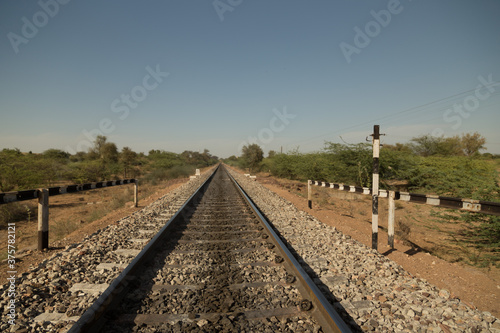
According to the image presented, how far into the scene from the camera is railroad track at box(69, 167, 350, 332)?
7.38 ft

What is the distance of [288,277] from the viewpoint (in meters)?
3.11

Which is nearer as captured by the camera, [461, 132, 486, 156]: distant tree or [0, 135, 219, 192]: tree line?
[0, 135, 219, 192]: tree line

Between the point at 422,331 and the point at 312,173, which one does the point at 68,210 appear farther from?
the point at 312,173

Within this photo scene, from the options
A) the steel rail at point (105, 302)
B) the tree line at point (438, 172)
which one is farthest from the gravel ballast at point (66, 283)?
the tree line at point (438, 172)

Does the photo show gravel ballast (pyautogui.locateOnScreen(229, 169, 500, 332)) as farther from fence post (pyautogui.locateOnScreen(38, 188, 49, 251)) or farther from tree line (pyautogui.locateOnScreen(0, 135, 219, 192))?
tree line (pyautogui.locateOnScreen(0, 135, 219, 192))

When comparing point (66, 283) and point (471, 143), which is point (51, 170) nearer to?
point (66, 283)

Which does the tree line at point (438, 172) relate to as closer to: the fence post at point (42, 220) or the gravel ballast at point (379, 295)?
the gravel ballast at point (379, 295)

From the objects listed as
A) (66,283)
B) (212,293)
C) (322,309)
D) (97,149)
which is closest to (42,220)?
(66,283)

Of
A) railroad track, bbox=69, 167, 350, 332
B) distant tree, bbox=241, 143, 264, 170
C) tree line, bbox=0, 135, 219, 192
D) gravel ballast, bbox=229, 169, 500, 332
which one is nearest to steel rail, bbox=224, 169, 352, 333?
railroad track, bbox=69, 167, 350, 332

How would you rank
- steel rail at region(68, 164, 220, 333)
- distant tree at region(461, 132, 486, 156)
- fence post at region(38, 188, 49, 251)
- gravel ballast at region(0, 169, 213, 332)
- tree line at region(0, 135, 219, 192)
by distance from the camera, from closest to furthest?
steel rail at region(68, 164, 220, 333), gravel ballast at region(0, 169, 213, 332), fence post at region(38, 188, 49, 251), tree line at region(0, 135, 219, 192), distant tree at region(461, 132, 486, 156)

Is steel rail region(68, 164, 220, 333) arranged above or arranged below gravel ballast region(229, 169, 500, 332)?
above

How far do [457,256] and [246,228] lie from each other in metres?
4.91

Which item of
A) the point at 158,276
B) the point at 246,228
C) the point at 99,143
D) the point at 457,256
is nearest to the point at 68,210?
the point at 246,228

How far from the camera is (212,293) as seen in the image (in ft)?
9.23
